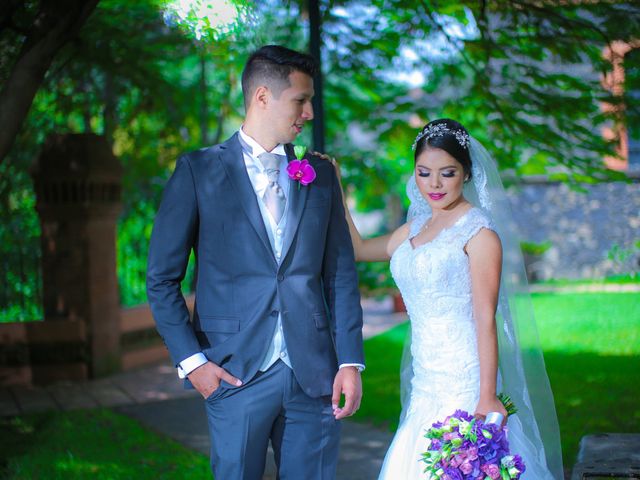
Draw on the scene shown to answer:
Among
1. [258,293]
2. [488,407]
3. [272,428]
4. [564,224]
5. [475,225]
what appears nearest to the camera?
[258,293]

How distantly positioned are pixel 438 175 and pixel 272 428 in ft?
4.08

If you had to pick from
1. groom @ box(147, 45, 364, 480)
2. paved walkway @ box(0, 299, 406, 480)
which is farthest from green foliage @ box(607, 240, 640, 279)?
groom @ box(147, 45, 364, 480)

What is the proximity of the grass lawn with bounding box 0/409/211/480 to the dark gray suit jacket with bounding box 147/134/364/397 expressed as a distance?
2.72 m

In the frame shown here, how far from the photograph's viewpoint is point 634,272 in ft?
35.2

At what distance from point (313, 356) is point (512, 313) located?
47.4 inches

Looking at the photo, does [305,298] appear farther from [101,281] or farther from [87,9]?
[101,281]

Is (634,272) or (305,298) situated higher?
(305,298)

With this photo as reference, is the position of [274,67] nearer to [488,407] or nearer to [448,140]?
[448,140]

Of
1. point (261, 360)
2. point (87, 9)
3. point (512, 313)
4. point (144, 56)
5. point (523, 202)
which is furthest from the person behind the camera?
point (523, 202)

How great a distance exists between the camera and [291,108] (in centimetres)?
295

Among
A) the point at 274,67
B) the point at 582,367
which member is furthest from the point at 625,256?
the point at 274,67

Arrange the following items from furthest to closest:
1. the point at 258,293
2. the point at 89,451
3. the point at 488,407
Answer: the point at 89,451 < the point at 488,407 < the point at 258,293

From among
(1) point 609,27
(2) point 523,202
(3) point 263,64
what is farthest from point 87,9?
(2) point 523,202

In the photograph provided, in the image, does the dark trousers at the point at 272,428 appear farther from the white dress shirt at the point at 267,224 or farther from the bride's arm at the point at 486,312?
the bride's arm at the point at 486,312
